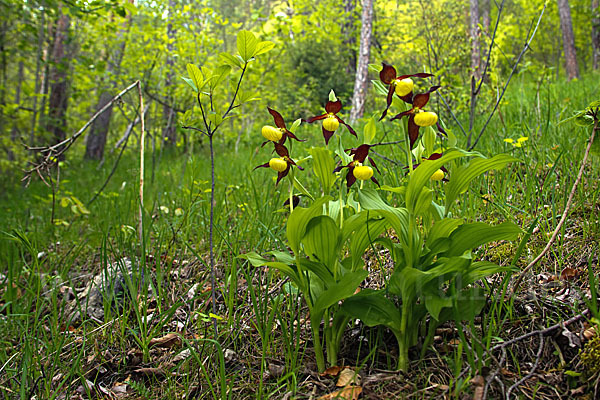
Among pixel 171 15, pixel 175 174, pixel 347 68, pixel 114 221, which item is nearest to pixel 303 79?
pixel 347 68

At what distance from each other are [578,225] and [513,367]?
91 centimetres

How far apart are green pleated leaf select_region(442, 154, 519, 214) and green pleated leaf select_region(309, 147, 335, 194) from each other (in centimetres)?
38

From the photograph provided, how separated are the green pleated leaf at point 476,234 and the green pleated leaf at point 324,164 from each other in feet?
1.33

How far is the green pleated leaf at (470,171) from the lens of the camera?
3.43ft

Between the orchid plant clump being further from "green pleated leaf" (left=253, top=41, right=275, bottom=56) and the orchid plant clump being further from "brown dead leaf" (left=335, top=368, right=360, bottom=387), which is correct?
"green pleated leaf" (left=253, top=41, right=275, bottom=56)

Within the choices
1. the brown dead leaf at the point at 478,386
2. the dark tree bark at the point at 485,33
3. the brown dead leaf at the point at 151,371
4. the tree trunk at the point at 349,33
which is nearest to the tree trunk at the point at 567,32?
the dark tree bark at the point at 485,33

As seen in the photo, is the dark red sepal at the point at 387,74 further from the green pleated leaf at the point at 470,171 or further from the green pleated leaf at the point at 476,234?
the green pleated leaf at the point at 476,234

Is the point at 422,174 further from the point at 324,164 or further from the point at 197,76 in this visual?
the point at 197,76

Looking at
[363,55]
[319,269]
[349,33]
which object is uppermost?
[349,33]

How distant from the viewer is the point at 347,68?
1141 cm

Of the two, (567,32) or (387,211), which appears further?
(567,32)

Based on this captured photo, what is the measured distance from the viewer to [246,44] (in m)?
1.31

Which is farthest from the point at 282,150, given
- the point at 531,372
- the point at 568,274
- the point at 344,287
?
the point at 568,274

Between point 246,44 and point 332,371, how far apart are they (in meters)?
1.16
